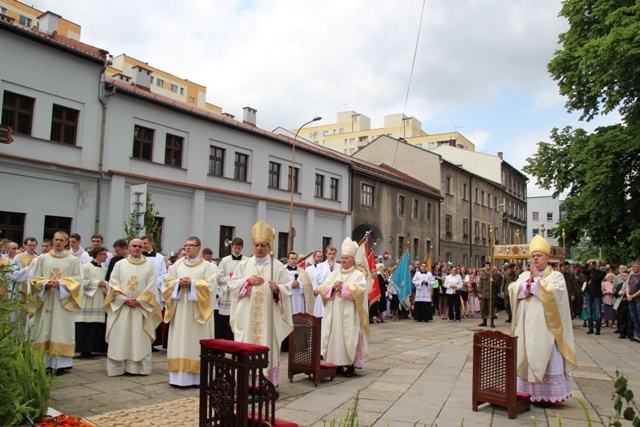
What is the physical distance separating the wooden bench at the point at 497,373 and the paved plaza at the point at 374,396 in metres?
0.16

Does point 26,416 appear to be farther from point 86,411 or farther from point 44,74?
point 44,74

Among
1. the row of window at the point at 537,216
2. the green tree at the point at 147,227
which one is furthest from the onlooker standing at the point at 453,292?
the row of window at the point at 537,216

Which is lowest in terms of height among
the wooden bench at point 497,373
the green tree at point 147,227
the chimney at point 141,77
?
the wooden bench at point 497,373

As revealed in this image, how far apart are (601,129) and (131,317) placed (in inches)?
726

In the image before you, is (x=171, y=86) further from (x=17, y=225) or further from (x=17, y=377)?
(x=17, y=377)

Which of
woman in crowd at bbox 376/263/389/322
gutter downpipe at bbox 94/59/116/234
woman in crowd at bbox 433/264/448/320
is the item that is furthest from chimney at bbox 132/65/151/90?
woman in crowd at bbox 433/264/448/320

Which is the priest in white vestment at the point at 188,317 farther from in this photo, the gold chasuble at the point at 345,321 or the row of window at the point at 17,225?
the row of window at the point at 17,225

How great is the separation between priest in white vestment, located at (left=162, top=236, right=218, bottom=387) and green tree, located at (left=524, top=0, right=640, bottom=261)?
1383cm

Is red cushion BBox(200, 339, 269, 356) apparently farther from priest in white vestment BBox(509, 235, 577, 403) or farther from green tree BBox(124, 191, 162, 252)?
green tree BBox(124, 191, 162, 252)

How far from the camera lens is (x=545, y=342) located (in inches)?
266

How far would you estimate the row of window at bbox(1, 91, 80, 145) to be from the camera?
1755 centimetres

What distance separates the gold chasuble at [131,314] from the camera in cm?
785

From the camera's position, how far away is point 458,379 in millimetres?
8406

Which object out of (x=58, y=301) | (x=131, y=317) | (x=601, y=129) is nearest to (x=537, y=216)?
(x=601, y=129)
